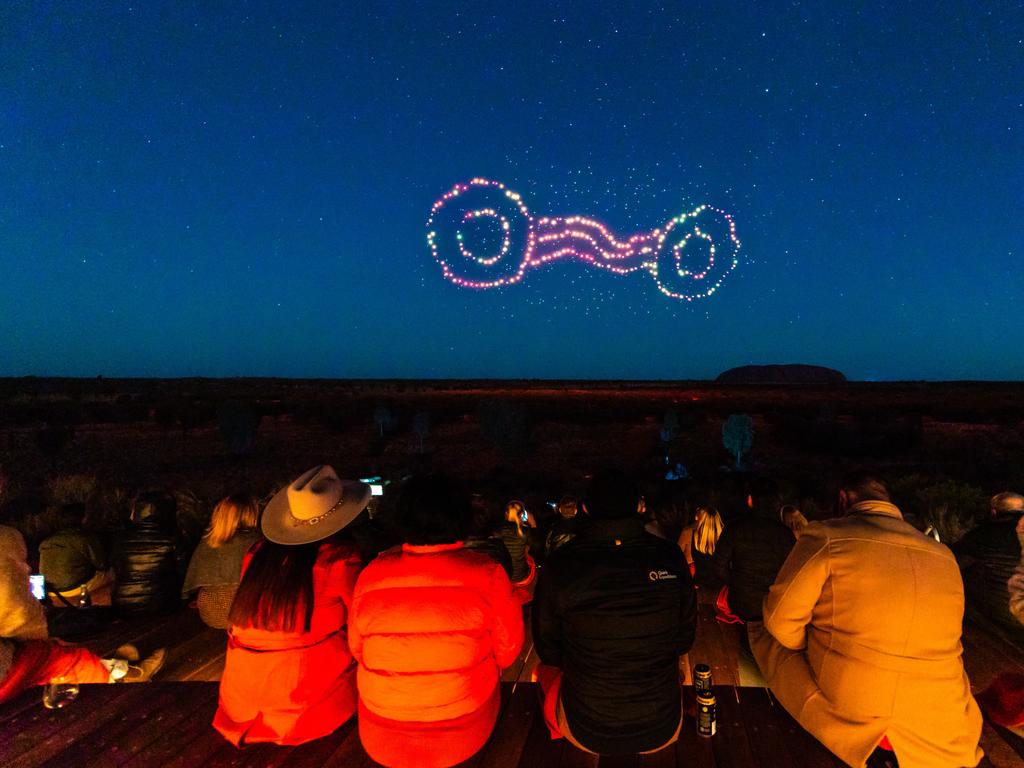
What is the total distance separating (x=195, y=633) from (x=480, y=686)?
362 cm

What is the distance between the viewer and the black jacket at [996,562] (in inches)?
177

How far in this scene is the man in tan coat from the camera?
2582mm

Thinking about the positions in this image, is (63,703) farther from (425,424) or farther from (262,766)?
(425,424)

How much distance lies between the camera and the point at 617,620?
2621mm

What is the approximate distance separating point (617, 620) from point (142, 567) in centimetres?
482

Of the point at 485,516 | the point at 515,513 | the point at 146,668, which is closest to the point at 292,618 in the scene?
the point at 146,668

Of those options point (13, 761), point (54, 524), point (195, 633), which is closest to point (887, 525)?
point (13, 761)

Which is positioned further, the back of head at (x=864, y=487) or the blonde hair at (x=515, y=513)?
the blonde hair at (x=515, y=513)

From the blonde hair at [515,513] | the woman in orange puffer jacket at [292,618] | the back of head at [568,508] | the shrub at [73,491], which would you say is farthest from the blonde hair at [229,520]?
the shrub at [73,491]

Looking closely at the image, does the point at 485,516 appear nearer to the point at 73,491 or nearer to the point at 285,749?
the point at 285,749

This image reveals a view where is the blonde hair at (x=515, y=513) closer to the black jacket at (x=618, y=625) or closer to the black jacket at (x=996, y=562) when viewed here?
the black jacket at (x=618, y=625)

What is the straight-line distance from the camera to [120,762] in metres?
3.10

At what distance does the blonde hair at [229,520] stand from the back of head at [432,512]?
2.51 meters

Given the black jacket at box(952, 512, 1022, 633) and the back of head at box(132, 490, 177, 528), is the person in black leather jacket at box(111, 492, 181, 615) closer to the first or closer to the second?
the back of head at box(132, 490, 177, 528)
